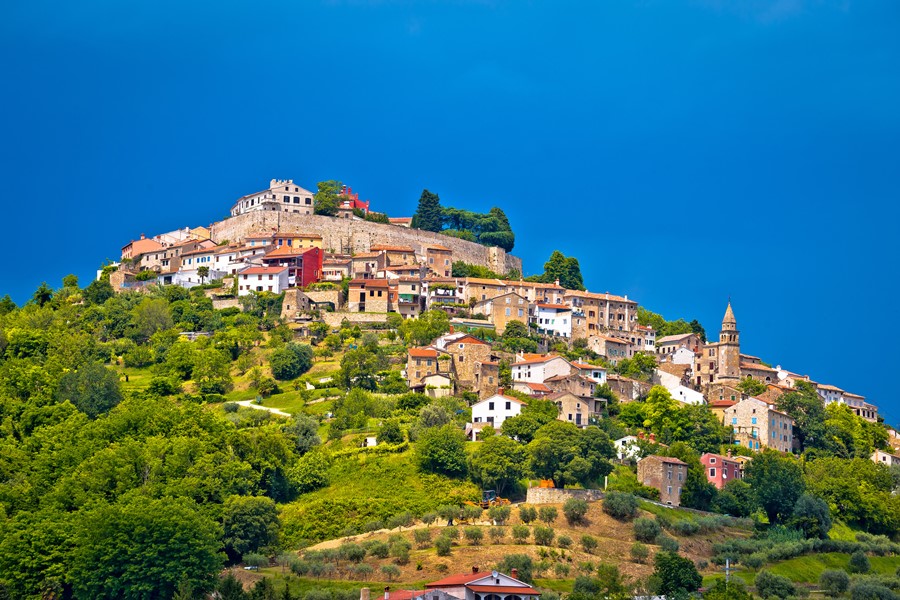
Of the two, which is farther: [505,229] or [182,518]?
[505,229]

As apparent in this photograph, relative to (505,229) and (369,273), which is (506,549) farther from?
(505,229)

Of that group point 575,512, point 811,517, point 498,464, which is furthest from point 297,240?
point 811,517

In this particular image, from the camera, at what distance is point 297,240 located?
10744 centimetres

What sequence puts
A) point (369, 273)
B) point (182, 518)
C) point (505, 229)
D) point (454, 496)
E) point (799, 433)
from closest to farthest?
1. point (182, 518)
2. point (454, 496)
3. point (799, 433)
4. point (369, 273)
5. point (505, 229)

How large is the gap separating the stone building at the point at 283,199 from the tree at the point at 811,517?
5368 cm

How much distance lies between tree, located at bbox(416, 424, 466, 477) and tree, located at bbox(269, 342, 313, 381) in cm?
1732

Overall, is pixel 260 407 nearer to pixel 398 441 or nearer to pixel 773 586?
pixel 398 441

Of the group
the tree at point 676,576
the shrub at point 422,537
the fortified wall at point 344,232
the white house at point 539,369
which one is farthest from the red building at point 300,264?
the tree at point 676,576

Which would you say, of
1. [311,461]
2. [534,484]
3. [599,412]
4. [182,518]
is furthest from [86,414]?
[599,412]

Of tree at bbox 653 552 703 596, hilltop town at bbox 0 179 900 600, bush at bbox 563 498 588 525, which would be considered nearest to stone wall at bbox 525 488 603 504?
hilltop town at bbox 0 179 900 600

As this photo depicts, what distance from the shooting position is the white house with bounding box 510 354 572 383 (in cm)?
8550

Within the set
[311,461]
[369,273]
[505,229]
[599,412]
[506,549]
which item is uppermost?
[505,229]

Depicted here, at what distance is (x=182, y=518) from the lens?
57.6 meters

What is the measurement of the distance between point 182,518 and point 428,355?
2733cm
